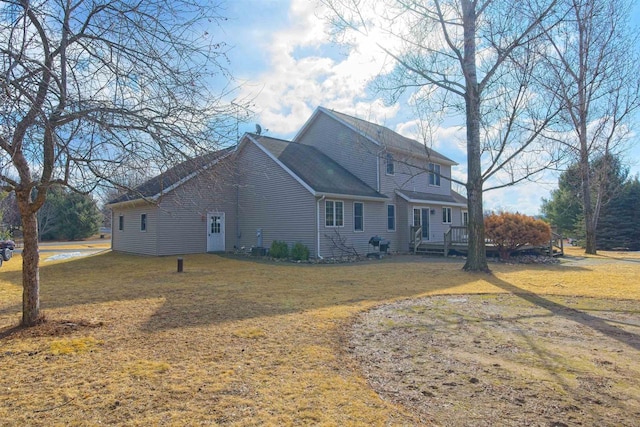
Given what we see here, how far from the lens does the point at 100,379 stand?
12.2ft

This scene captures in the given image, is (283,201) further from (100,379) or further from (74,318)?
(100,379)

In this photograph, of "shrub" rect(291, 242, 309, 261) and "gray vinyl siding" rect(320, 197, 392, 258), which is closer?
"shrub" rect(291, 242, 309, 261)

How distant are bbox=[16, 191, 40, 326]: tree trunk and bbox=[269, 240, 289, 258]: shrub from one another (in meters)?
12.0

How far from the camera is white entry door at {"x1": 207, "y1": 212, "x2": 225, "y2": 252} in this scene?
786 inches

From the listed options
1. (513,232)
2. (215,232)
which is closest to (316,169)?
(215,232)

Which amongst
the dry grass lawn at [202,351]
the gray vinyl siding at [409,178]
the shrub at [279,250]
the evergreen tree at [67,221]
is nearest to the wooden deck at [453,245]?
the gray vinyl siding at [409,178]

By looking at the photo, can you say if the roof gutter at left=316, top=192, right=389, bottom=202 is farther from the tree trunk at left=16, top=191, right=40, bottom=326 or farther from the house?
the tree trunk at left=16, top=191, right=40, bottom=326

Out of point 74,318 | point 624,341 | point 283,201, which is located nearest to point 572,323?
point 624,341

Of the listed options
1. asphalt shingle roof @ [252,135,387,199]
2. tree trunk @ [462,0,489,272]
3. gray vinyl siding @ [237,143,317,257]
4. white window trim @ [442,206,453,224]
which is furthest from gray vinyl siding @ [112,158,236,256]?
white window trim @ [442,206,453,224]

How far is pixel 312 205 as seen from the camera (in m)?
17.0

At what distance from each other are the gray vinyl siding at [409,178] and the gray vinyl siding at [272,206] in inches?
190

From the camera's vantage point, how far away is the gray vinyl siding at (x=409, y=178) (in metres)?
20.2

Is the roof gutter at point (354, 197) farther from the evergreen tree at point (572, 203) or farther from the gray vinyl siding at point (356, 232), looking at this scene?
the evergreen tree at point (572, 203)

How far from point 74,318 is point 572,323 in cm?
776
